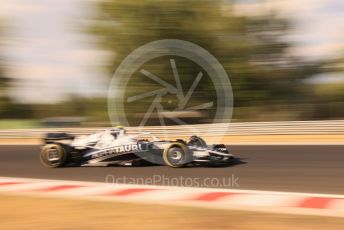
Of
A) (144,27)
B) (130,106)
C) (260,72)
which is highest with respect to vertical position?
(144,27)

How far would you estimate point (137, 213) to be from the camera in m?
5.14

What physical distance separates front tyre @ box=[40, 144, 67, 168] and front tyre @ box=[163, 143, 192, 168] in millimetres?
2103

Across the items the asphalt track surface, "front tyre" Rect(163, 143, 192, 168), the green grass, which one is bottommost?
the asphalt track surface

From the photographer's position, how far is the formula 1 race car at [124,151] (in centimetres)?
866

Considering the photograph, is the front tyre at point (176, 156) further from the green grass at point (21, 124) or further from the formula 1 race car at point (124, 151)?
the green grass at point (21, 124)

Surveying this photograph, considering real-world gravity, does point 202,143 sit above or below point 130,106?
below

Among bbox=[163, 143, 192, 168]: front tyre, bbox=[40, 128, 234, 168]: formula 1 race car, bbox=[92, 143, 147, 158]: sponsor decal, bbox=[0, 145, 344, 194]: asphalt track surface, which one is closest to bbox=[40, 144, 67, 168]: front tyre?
bbox=[40, 128, 234, 168]: formula 1 race car

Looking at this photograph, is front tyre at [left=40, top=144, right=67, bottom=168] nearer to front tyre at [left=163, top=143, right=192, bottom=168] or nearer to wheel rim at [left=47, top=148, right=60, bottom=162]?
wheel rim at [left=47, top=148, right=60, bottom=162]

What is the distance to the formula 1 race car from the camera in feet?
28.4

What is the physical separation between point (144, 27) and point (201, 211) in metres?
20.2

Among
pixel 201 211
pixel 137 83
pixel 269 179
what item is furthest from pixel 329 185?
pixel 137 83

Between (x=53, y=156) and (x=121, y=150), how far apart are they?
5.07 ft

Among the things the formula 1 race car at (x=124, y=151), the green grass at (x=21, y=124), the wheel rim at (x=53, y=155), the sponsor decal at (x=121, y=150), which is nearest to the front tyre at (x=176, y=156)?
the formula 1 race car at (x=124, y=151)

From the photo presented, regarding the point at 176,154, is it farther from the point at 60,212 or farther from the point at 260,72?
the point at 260,72
